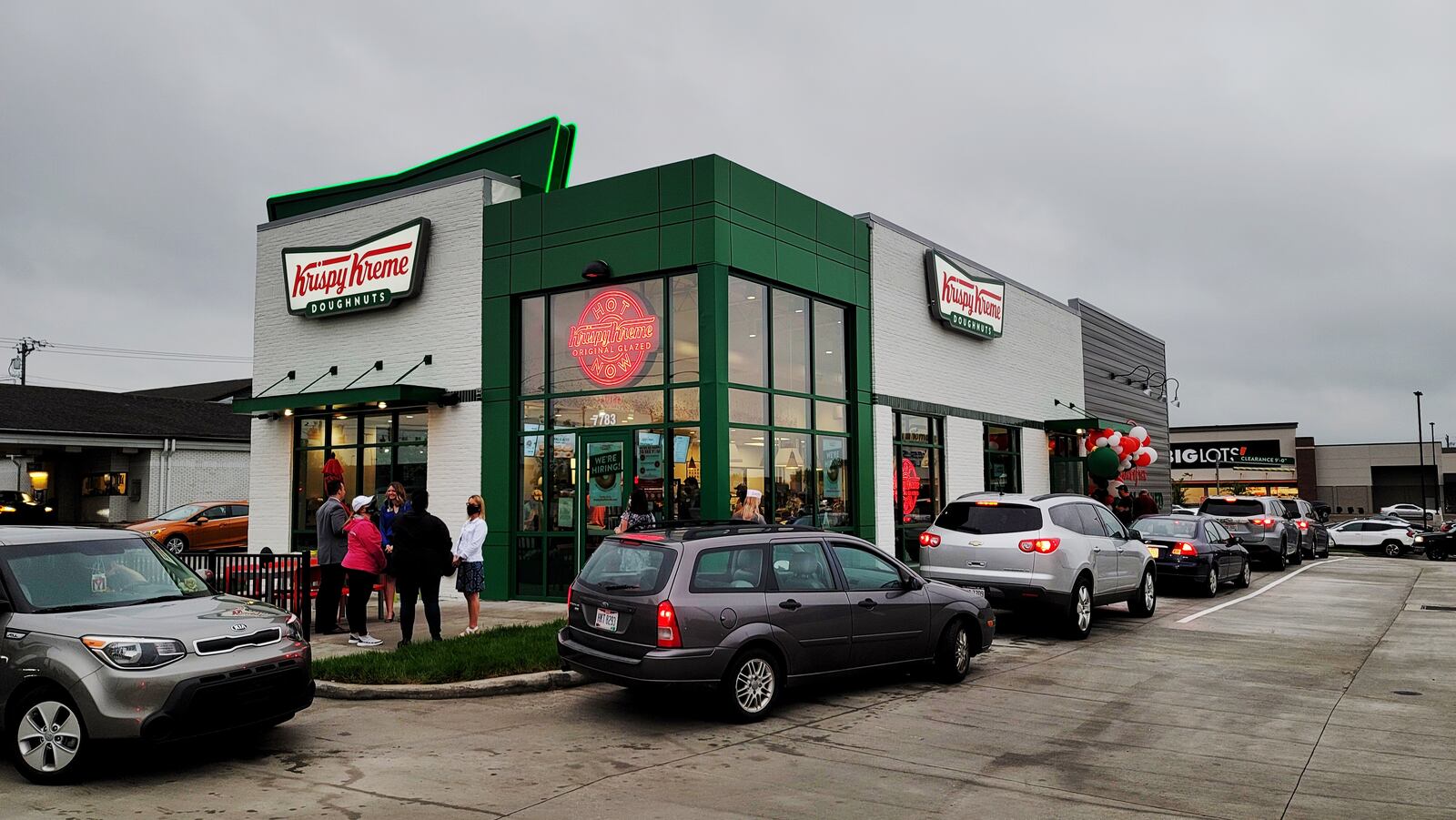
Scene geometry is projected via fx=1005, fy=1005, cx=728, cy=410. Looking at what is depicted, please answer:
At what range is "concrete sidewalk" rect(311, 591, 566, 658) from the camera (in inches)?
456

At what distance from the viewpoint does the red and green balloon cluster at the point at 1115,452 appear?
1002 inches

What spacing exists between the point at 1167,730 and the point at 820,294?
35.9 ft

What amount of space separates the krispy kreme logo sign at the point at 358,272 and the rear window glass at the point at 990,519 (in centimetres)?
1035

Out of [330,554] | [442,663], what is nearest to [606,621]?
[442,663]

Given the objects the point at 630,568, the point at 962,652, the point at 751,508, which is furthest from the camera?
the point at 751,508

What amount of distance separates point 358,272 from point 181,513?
11581 millimetres

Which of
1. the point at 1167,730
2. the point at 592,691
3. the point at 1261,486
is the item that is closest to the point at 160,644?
the point at 592,691

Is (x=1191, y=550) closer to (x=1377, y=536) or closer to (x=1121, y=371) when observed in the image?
(x=1121, y=371)

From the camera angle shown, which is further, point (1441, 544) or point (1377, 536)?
point (1377, 536)

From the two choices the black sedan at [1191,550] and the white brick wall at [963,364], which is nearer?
the black sedan at [1191,550]

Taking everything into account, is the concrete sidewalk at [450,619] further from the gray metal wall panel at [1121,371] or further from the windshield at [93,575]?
the gray metal wall panel at [1121,371]

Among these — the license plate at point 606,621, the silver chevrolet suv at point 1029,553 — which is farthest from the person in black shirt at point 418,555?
the silver chevrolet suv at point 1029,553

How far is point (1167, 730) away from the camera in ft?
25.4

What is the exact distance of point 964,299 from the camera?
21.9 meters
